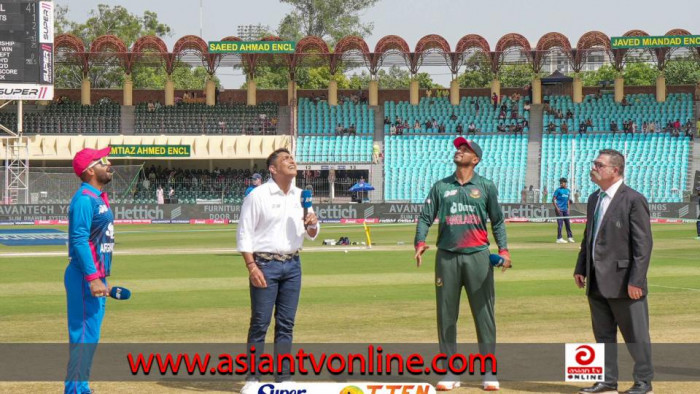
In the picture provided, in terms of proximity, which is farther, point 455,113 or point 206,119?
point 455,113

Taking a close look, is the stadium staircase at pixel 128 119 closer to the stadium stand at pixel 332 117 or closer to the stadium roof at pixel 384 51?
the stadium roof at pixel 384 51

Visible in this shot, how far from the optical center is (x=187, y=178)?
2403 inches

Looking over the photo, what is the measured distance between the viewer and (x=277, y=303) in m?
9.45

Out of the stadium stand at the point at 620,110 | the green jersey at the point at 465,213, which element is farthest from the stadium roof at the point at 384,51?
the green jersey at the point at 465,213

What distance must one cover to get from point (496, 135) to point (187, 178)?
19692 mm

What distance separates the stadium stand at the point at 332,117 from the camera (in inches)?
2618

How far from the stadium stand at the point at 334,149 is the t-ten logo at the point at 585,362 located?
52498 mm

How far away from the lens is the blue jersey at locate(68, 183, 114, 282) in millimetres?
8305

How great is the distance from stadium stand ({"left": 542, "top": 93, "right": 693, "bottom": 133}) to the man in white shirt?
56980 millimetres

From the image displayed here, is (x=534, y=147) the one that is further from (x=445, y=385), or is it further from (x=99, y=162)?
(x=99, y=162)

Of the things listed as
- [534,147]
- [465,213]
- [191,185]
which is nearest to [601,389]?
[465,213]

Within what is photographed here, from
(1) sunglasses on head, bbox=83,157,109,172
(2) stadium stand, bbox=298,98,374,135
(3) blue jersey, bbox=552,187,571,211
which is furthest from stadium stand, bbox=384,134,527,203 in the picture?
(1) sunglasses on head, bbox=83,157,109,172

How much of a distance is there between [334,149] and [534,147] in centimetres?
1256

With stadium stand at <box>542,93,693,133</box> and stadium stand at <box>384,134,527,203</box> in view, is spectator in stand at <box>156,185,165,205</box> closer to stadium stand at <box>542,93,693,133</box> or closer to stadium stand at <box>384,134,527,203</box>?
stadium stand at <box>384,134,527,203</box>
